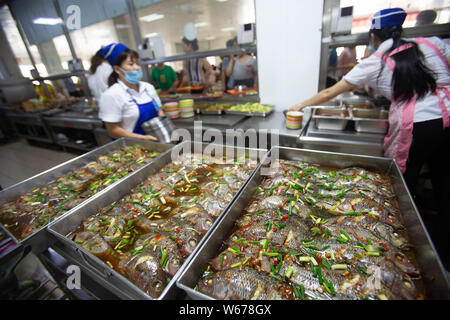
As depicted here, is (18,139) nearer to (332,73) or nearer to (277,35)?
(277,35)

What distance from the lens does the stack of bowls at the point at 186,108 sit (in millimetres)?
3490

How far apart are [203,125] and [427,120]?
8.43 feet

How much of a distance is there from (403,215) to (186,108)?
3.10 meters

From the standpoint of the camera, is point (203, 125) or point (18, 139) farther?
point (18, 139)

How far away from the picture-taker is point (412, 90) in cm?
193

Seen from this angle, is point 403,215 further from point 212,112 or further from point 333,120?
point 212,112

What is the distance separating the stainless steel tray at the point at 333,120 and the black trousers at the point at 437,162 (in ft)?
2.08

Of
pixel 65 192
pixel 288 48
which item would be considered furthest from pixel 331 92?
pixel 65 192

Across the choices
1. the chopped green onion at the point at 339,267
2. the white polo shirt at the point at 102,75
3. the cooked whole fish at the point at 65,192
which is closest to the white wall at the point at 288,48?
the cooked whole fish at the point at 65,192

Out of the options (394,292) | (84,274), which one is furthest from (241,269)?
(84,274)

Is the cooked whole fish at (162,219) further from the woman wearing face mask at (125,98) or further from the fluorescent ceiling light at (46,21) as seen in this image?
the fluorescent ceiling light at (46,21)

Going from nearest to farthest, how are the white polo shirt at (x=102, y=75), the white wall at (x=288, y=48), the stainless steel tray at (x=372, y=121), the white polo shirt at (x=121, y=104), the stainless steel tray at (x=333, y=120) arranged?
the stainless steel tray at (x=372, y=121) < the stainless steel tray at (x=333, y=120) < the white polo shirt at (x=121, y=104) < the white wall at (x=288, y=48) < the white polo shirt at (x=102, y=75)

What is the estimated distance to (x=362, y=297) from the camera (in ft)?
2.97

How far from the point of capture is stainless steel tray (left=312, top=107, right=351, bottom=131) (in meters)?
2.40
